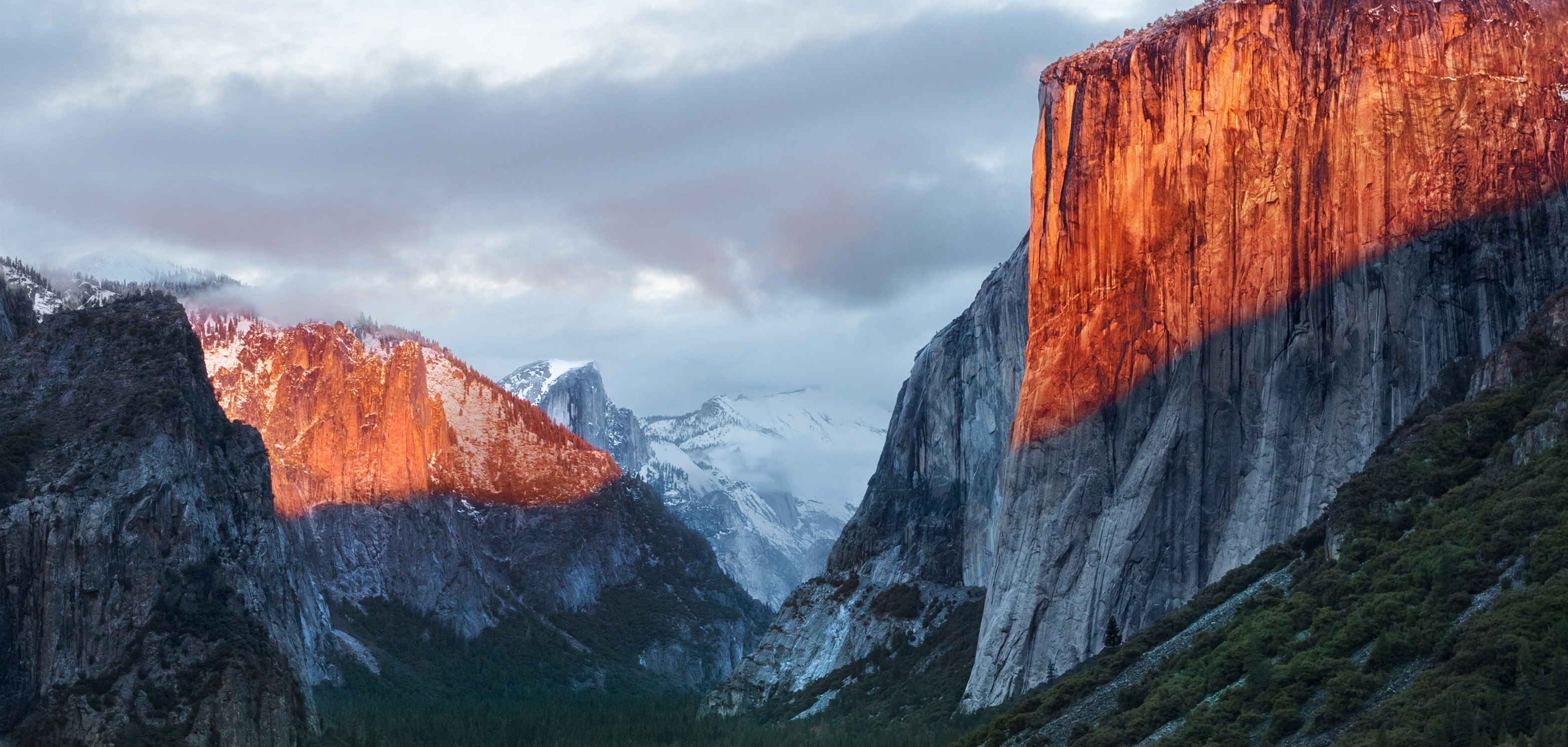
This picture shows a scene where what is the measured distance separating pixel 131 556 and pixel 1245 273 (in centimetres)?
10032

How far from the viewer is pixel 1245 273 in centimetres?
11988

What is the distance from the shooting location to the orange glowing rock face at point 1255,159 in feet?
371

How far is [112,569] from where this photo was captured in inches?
5901

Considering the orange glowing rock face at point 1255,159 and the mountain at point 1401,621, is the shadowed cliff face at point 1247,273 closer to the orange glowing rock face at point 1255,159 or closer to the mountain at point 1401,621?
the orange glowing rock face at point 1255,159

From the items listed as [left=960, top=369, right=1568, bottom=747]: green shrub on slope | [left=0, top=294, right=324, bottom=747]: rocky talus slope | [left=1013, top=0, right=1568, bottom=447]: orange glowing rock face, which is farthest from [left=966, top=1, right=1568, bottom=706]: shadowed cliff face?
[left=0, top=294, right=324, bottom=747]: rocky talus slope

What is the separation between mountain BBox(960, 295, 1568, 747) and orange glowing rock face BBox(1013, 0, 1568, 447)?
19401 mm

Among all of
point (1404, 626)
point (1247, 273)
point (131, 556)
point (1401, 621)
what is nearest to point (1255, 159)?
point (1247, 273)

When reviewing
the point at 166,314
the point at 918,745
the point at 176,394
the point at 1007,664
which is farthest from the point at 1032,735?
the point at 166,314

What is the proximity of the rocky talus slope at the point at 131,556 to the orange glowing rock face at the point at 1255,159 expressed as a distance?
7547 centimetres

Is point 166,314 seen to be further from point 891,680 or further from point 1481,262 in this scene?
point 1481,262

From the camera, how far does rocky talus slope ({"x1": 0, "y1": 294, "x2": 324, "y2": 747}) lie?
143 m

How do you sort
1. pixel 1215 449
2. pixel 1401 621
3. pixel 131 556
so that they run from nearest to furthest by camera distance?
pixel 1401 621 → pixel 1215 449 → pixel 131 556

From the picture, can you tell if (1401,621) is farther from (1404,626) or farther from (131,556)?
(131,556)

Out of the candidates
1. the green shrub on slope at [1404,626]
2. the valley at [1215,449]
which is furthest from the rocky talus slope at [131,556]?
the green shrub on slope at [1404,626]
